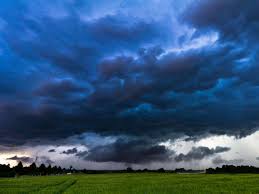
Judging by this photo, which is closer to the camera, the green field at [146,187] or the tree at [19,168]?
the green field at [146,187]

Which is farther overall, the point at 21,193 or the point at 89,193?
the point at 21,193

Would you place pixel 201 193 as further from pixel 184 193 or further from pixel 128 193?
pixel 128 193

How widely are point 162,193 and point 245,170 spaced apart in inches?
5596

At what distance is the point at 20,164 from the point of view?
188 metres

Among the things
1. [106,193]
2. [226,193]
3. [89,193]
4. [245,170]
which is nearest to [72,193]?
[89,193]

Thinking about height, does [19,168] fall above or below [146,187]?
above

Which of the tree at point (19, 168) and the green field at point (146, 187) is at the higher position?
the tree at point (19, 168)

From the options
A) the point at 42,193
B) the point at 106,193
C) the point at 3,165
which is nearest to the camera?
the point at 106,193

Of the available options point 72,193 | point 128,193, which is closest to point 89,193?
point 72,193

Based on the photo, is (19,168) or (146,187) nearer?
(146,187)

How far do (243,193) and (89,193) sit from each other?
1555cm

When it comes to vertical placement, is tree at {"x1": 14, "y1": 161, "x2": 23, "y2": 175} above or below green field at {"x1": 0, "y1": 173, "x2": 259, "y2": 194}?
above

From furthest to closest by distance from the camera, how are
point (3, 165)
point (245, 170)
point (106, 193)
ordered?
point (3, 165) < point (245, 170) < point (106, 193)

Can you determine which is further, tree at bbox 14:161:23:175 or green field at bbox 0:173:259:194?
tree at bbox 14:161:23:175
